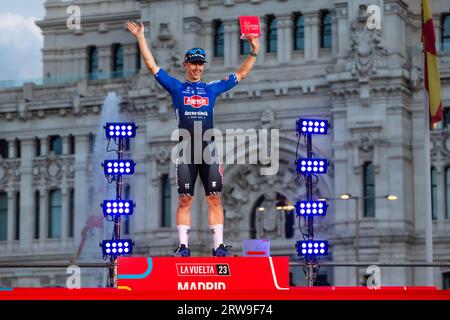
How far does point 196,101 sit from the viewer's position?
22312 mm

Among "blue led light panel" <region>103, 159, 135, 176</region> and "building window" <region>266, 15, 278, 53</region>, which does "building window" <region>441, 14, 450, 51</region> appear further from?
"blue led light panel" <region>103, 159, 135, 176</region>

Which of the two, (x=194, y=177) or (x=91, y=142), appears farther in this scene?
(x=91, y=142)

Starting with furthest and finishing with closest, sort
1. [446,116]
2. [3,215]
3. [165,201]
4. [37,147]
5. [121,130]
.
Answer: [3,215] < [37,147] < [165,201] < [446,116] < [121,130]

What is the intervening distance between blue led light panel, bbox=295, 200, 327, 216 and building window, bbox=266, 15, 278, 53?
4612 centimetres

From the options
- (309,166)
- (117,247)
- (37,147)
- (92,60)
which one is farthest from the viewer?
(92,60)

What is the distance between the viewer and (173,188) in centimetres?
7275

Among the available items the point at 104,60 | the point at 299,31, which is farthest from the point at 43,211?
the point at 299,31

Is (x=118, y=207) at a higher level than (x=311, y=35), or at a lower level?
lower

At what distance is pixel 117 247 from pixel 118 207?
145cm

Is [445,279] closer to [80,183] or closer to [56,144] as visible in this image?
[80,183]

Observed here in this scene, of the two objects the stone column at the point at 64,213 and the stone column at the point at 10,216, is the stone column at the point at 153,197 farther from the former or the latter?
the stone column at the point at 10,216

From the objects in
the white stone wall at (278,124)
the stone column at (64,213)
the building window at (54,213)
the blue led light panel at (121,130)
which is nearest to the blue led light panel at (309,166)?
the blue led light panel at (121,130)
